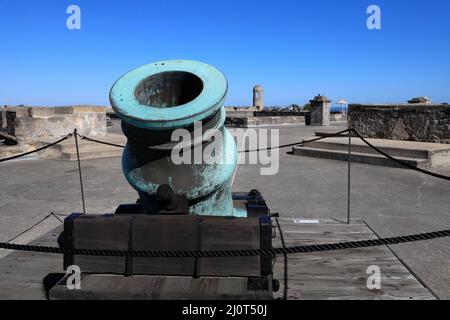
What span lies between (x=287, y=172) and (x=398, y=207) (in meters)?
2.92

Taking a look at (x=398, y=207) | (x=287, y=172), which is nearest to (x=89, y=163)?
(x=287, y=172)

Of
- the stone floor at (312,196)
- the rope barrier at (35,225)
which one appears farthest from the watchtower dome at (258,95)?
the rope barrier at (35,225)

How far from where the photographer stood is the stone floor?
3773mm

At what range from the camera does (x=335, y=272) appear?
2.89 m

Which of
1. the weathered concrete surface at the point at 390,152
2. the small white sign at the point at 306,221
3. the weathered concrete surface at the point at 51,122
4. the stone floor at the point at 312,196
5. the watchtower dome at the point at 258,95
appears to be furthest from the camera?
the watchtower dome at the point at 258,95

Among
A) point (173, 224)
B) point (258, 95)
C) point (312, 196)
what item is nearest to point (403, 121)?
point (312, 196)

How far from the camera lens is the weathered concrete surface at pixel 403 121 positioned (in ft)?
30.6

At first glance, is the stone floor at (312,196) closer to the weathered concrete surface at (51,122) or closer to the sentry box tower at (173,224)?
the sentry box tower at (173,224)

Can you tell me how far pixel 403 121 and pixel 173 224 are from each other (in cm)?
883

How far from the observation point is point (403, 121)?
32.6 feet

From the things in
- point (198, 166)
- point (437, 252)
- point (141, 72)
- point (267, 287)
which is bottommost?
point (437, 252)

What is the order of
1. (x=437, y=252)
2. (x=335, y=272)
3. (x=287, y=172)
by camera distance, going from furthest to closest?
(x=287, y=172), (x=437, y=252), (x=335, y=272)

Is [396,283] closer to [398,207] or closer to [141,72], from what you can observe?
[141,72]
